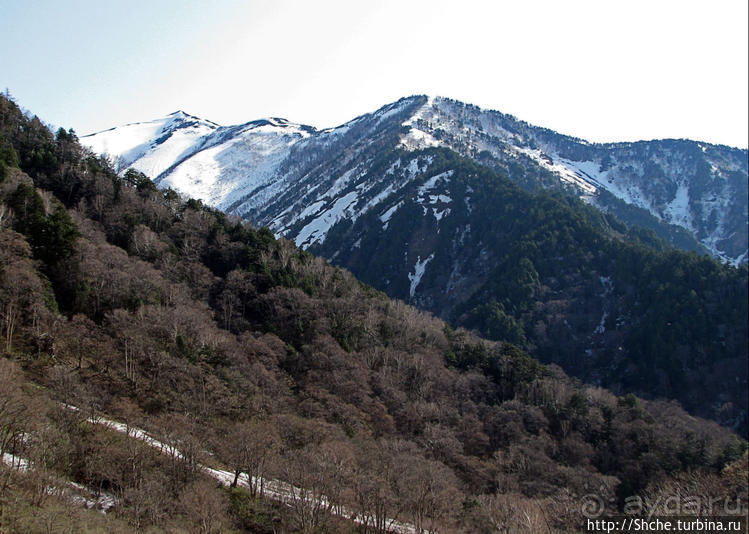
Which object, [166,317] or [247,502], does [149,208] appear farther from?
[247,502]

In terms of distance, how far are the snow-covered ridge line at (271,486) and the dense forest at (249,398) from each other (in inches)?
18.1

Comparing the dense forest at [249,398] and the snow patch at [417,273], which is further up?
the snow patch at [417,273]

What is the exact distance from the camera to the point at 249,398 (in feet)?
145

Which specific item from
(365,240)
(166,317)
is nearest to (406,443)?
(166,317)

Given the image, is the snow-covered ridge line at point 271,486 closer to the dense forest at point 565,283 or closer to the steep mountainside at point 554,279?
the dense forest at point 565,283

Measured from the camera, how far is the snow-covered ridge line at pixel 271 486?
3078 centimetres

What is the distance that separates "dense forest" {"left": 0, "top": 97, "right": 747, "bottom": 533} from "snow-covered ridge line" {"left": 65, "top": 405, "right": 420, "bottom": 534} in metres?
0.46

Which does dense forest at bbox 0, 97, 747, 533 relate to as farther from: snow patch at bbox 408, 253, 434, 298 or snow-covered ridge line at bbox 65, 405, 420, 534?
snow patch at bbox 408, 253, 434, 298

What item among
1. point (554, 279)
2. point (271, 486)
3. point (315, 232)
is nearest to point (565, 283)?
point (554, 279)

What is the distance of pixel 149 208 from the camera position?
7369 cm

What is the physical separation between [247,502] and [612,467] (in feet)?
156

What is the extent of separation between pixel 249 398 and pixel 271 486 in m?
11.8

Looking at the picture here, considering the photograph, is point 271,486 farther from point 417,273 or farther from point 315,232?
point 315,232

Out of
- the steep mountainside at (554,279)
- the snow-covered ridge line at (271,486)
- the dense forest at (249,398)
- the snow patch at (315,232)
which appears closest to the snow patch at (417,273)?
the steep mountainside at (554,279)
